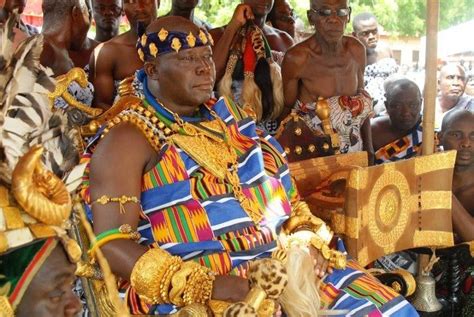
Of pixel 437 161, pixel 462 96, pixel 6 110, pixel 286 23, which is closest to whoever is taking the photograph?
pixel 6 110

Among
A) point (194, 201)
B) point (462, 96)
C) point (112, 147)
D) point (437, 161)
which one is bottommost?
point (462, 96)

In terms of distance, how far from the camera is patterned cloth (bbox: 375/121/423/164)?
423 cm

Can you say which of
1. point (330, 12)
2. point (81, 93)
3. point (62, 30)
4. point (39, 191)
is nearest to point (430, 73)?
point (330, 12)

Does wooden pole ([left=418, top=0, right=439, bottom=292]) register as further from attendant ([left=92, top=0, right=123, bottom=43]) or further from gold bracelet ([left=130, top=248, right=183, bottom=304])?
attendant ([left=92, top=0, right=123, bottom=43])

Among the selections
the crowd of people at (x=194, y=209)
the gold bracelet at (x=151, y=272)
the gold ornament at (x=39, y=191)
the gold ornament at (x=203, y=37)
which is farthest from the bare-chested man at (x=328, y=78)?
the gold ornament at (x=39, y=191)

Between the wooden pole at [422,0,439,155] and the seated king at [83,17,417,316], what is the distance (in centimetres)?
92

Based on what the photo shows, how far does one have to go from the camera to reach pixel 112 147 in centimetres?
236

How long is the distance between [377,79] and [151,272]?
390cm

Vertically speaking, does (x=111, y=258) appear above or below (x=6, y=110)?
below

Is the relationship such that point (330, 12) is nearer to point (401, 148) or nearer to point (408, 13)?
point (401, 148)

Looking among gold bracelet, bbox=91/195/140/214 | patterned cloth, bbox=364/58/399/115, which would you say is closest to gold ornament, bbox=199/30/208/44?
gold bracelet, bbox=91/195/140/214

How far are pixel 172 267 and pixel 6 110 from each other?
1.05m

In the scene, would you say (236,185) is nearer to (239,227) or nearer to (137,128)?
(239,227)

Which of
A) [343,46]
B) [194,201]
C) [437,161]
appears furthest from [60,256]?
[343,46]
